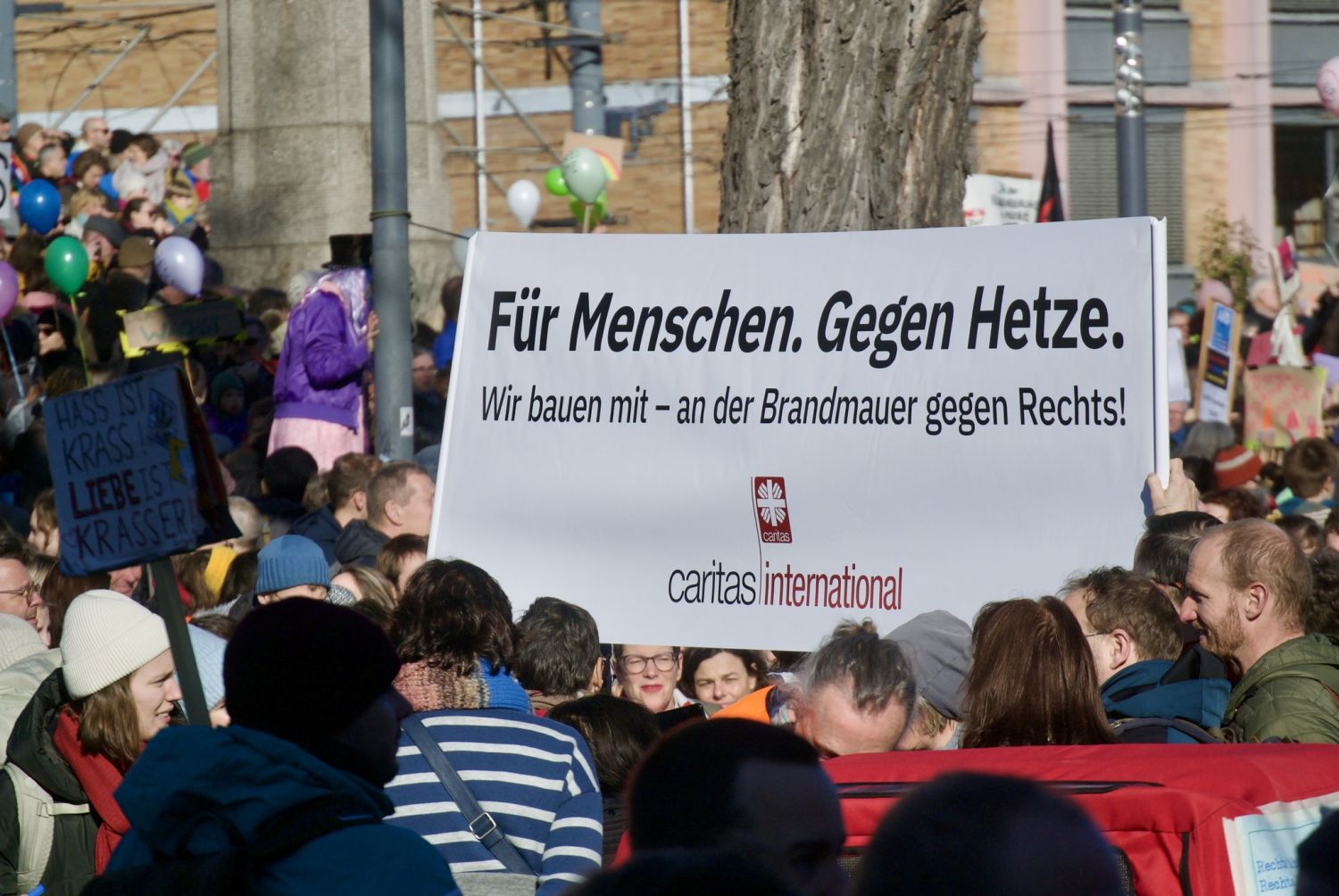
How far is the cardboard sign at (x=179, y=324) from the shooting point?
990 centimetres

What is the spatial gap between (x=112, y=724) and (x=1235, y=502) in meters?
4.26

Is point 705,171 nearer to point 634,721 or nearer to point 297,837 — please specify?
point 634,721

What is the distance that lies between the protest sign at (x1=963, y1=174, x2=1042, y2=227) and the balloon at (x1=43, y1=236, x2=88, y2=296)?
357 inches

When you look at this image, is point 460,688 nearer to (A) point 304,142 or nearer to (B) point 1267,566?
(B) point 1267,566

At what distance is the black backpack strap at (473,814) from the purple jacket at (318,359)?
16.8 ft

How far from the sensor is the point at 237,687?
106 inches

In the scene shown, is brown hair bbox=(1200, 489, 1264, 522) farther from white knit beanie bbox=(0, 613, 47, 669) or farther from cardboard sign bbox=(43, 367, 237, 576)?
cardboard sign bbox=(43, 367, 237, 576)

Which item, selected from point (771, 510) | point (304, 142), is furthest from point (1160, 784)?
point (304, 142)

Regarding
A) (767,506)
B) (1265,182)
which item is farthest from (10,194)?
(1265,182)

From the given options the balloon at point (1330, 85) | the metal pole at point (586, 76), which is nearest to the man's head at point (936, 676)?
the balloon at point (1330, 85)

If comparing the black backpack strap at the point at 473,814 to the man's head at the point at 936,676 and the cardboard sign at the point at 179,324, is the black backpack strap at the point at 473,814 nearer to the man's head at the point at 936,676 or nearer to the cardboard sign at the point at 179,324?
the man's head at the point at 936,676

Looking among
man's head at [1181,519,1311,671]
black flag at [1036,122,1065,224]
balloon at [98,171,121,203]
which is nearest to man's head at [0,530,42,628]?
man's head at [1181,519,1311,671]

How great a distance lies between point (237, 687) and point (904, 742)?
1.96m

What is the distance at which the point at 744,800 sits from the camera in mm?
2344
